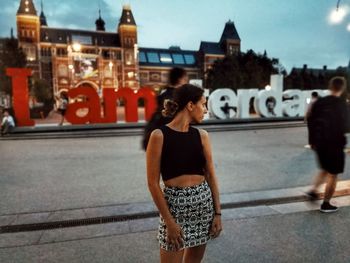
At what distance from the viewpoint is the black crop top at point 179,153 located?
5.99ft

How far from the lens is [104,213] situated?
417 centimetres

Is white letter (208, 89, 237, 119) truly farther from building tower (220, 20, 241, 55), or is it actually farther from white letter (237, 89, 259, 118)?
building tower (220, 20, 241, 55)

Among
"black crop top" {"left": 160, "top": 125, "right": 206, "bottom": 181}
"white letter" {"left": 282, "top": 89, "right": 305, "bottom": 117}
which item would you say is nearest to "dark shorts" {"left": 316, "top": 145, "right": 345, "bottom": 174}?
"black crop top" {"left": 160, "top": 125, "right": 206, "bottom": 181}

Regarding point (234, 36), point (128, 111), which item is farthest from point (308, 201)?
point (234, 36)

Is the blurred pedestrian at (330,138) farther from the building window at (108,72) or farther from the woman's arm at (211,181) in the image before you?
the building window at (108,72)

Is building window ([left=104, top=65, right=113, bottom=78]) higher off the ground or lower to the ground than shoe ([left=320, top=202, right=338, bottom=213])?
higher

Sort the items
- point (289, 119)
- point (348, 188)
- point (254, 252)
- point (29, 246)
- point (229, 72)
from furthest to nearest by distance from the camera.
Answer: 1. point (229, 72)
2. point (289, 119)
3. point (348, 188)
4. point (29, 246)
5. point (254, 252)

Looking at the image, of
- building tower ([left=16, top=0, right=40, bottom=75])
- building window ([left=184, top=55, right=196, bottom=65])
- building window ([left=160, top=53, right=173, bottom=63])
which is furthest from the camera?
building window ([left=184, top=55, right=196, bottom=65])

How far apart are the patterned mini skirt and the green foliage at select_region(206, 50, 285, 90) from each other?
33580 millimetres

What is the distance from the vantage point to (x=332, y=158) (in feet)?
13.2

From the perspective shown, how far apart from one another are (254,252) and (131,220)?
1.67 m

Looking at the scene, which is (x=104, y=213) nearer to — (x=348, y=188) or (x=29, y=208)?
(x=29, y=208)

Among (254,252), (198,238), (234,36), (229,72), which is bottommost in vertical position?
(254,252)

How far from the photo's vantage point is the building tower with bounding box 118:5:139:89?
70.7 meters
